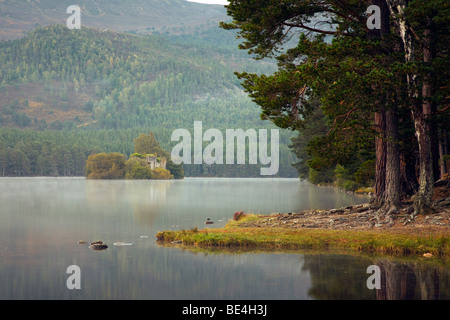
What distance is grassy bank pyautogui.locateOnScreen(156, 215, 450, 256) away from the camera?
81.4 ft

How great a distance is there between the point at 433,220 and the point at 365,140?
6.86 m

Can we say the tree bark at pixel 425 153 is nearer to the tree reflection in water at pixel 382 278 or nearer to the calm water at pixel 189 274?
the tree reflection in water at pixel 382 278

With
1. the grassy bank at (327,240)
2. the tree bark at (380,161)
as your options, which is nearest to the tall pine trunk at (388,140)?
the tree bark at (380,161)

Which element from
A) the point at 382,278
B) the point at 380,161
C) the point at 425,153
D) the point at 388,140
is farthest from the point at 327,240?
the point at 380,161

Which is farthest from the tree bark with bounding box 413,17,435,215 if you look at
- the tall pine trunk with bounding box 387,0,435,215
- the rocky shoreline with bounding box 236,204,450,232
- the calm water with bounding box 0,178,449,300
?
the calm water with bounding box 0,178,449,300

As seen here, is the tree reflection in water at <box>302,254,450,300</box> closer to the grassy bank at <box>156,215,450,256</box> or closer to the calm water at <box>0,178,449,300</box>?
the calm water at <box>0,178,449,300</box>

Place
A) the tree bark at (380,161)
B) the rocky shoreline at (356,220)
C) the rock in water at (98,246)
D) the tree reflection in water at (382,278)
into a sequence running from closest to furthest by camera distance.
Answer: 1. the tree reflection in water at (382,278)
2. the rock in water at (98,246)
3. the rocky shoreline at (356,220)
4. the tree bark at (380,161)

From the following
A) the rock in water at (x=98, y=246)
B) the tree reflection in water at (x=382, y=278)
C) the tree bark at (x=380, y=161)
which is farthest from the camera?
the tree bark at (x=380, y=161)

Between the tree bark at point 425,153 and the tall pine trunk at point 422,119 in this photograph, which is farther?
the tree bark at point 425,153

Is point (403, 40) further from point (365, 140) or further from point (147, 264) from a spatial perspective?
point (147, 264)

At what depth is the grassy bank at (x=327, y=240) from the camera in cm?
2480

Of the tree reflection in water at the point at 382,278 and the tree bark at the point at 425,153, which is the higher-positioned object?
the tree bark at the point at 425,153

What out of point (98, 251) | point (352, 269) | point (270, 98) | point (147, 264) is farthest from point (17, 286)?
point (270, 98)
